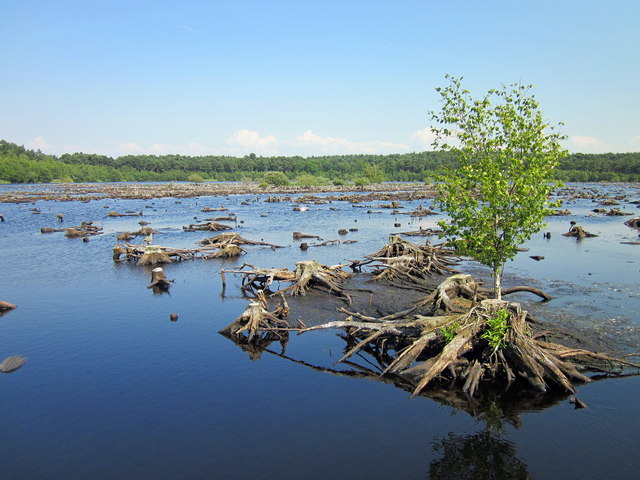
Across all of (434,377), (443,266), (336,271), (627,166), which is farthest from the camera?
(627,166)

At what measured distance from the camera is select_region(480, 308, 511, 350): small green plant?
13883 mm

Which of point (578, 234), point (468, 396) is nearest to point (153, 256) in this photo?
point (468, 396)

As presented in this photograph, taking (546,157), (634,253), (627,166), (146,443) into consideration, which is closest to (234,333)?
(146,443)

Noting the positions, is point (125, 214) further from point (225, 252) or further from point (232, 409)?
point (232, 409)

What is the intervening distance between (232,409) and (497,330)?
26.3ft

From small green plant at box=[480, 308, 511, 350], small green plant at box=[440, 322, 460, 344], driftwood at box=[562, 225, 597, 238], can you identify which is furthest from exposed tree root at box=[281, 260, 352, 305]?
Result: driftwood at box=[562, 225, 597, 238]

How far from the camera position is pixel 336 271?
26.6 m

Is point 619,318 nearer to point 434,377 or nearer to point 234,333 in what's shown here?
point 434,377

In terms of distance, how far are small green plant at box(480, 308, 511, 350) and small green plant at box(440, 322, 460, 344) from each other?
773 millimetres

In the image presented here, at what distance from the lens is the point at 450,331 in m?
14.6

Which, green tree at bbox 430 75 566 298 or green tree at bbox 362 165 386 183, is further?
green tree at bbox 362 165 386 183

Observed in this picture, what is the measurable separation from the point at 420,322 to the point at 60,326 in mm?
15216

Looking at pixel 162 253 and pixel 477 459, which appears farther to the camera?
pixel 162 253

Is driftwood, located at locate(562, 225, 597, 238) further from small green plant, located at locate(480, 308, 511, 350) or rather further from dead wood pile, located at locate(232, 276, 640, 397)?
small green plant, located at locate(480, 308, 511, 350)
